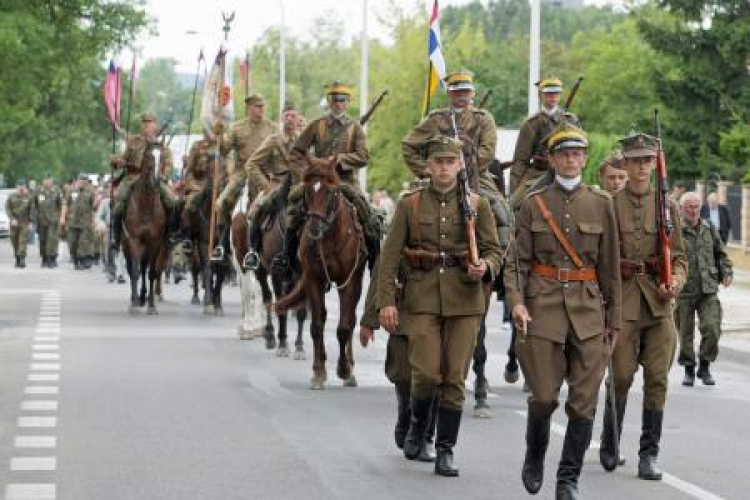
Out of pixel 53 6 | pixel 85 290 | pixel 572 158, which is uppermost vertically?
pixel 53 6

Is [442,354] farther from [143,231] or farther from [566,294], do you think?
[143,231]

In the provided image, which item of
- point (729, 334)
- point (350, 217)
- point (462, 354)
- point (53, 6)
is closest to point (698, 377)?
point (350, 217)

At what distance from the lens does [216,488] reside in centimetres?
1238

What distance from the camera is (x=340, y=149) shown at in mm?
19328

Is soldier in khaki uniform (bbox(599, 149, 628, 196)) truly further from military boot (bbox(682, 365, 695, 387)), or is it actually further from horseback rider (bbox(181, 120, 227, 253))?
horseback rider (bbox(181, 120, 227, 253))

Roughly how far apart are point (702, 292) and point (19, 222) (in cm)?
3204

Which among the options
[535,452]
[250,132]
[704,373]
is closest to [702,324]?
[704,373]

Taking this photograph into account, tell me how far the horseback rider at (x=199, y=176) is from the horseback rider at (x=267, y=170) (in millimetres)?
6369

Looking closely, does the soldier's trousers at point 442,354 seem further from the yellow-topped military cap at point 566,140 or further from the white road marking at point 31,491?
the white road marking at point 31,491

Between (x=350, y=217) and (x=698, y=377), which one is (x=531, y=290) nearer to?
(x=350, y=217)

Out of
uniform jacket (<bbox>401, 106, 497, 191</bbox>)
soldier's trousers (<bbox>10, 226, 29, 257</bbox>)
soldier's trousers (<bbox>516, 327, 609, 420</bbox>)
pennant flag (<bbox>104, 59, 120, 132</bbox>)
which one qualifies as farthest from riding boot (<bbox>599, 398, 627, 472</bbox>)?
soldier's trousers (<bbox>10, 226, 29, 257</bbox>)

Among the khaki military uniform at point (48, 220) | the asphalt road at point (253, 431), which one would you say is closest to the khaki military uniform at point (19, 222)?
the khaki military uniform at point (48, 220)

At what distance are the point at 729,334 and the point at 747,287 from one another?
12.1 metres

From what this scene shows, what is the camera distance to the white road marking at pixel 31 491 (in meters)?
12.0
